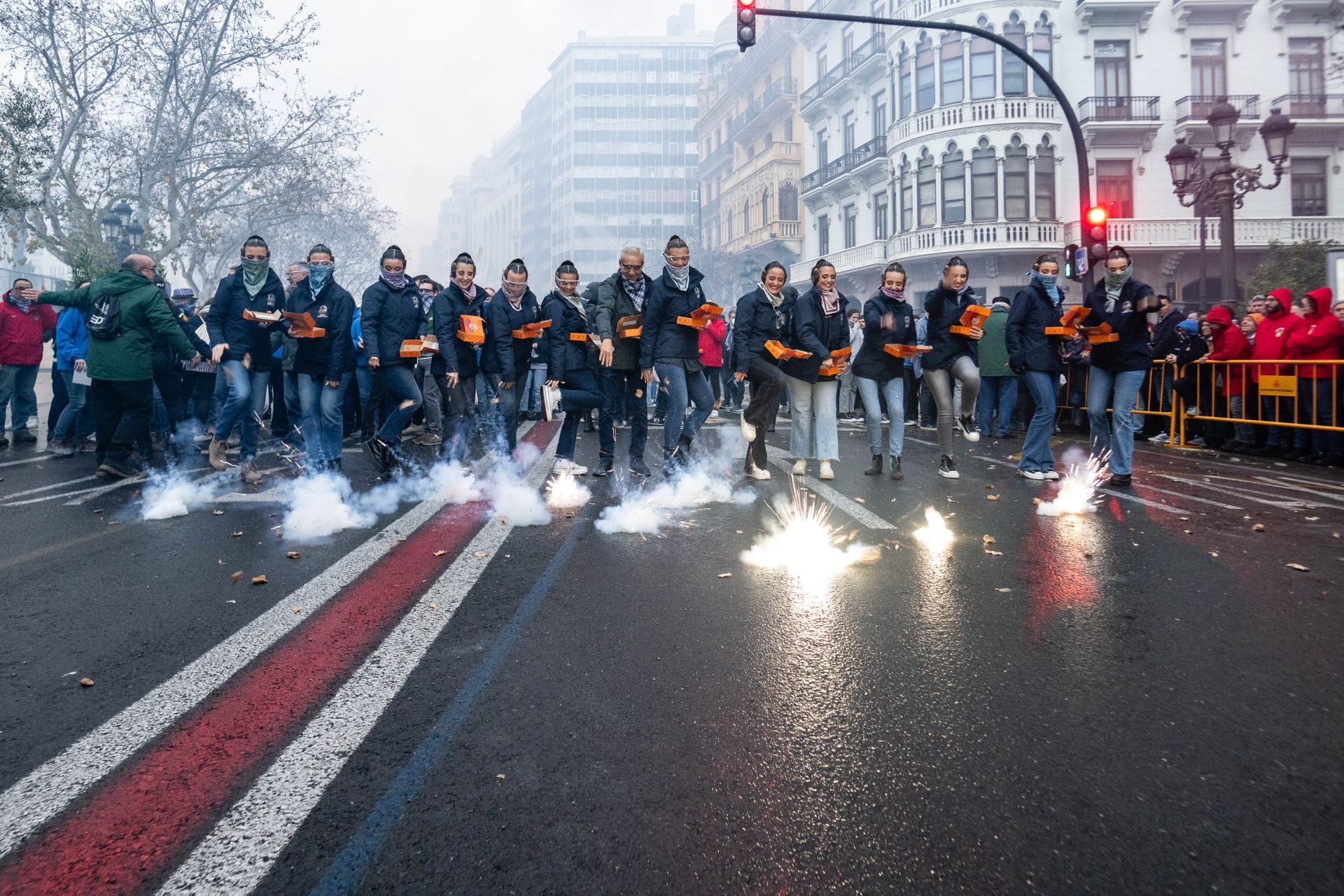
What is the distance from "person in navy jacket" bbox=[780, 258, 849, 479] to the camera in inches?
311

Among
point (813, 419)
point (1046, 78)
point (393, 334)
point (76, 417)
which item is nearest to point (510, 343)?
point (393, 334)

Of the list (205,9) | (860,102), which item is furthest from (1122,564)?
(860,102)

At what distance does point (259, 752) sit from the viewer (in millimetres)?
2625

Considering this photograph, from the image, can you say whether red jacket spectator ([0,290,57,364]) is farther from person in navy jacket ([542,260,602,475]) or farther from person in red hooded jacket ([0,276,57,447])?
person in navy jacket ([542,260,602,475])

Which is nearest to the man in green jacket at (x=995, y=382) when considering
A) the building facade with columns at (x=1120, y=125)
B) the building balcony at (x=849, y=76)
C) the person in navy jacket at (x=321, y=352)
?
the person in navy jacket at (x=321, y=352)

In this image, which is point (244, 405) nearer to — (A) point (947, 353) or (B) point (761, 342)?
(B) point (761, 342)

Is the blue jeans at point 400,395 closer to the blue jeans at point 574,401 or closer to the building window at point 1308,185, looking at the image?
the blue jeans at point 574,401

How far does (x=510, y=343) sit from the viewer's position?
830cm

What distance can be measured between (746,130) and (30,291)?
4326cm

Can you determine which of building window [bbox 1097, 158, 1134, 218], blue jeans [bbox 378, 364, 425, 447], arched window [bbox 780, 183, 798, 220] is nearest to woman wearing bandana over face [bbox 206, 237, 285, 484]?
blue jeans [bbox 378, 364, 425, 447]

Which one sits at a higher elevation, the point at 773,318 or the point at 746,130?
the point at 746,130

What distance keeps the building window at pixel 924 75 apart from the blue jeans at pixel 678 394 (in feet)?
85.3

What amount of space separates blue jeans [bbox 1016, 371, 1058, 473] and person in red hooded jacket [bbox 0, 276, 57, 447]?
1101 centimetres

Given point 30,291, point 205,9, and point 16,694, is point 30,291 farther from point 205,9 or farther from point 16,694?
point 205,9
